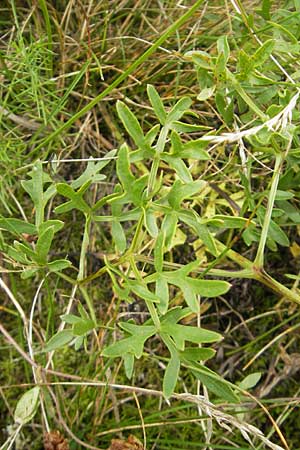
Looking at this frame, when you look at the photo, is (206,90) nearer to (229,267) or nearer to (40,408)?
(229,267)

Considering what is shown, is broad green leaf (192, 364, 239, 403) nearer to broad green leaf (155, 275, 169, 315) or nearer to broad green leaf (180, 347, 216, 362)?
broad green leaf (180, 347, 216, 362)

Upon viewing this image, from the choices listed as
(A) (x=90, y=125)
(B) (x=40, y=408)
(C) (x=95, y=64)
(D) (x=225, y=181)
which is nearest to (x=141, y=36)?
(C) (x=95, y=64)

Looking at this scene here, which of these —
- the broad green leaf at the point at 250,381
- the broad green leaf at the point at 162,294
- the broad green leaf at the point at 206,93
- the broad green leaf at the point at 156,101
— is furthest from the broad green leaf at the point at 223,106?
the broad green leaf at the point at 250,381

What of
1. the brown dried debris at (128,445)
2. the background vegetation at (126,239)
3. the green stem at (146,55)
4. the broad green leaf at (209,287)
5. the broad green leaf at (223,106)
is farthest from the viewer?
the background vegetation at (126,239)

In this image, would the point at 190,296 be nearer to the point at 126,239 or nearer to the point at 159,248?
the point at 159,248

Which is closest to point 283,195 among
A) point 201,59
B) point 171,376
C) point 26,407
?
point 201,59

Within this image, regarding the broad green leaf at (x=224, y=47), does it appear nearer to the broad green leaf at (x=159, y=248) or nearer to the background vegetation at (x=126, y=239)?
the background vegetation at (x=126, y=239)

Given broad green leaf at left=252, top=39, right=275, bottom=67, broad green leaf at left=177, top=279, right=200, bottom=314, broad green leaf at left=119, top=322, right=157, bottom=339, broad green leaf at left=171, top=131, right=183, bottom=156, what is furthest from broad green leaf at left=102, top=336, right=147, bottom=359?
broad green leaf at left=252, top=39, right=275, bottom=67
